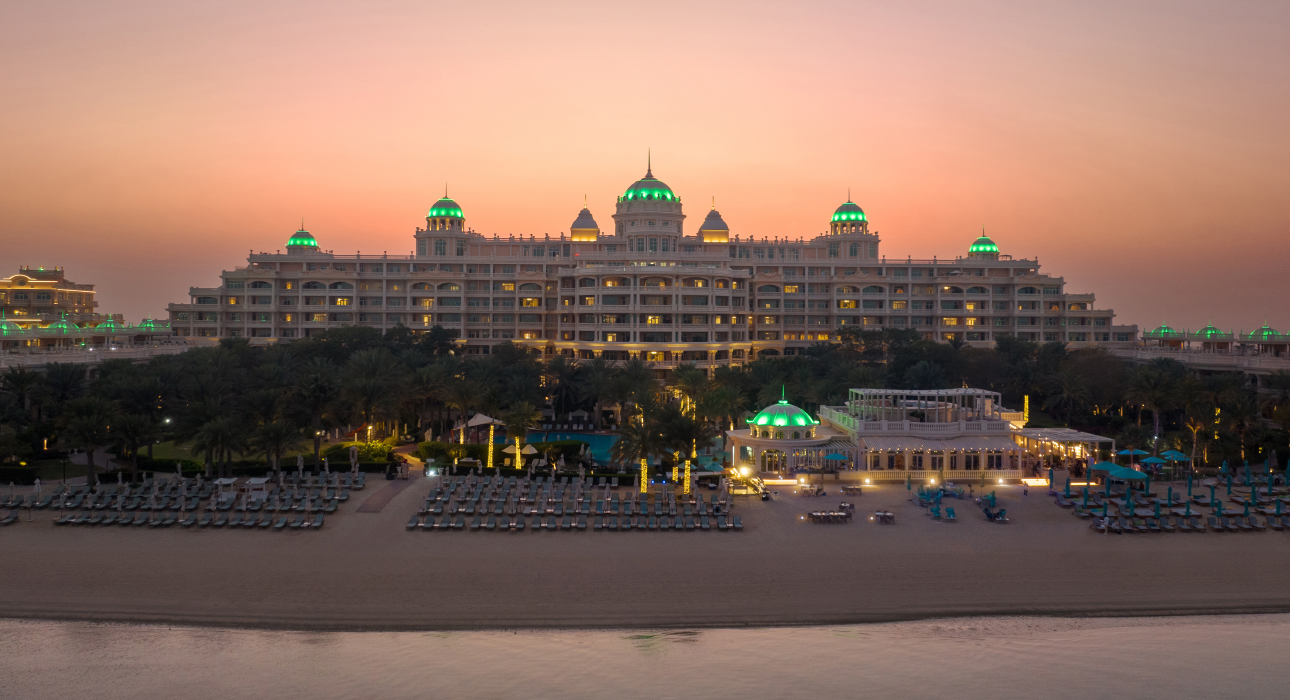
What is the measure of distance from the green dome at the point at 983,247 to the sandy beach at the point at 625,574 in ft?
273

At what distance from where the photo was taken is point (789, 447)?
4491 centimetres

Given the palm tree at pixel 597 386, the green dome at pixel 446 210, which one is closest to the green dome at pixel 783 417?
the palm tree at pixel 597 386

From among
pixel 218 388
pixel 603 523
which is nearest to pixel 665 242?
pixel 218 388

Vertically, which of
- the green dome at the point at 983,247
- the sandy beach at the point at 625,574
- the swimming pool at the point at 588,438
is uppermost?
the green dome at the point at 983,247

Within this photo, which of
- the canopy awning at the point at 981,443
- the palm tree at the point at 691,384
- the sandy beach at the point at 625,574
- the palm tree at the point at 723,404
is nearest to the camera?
the sandy beach at the point at 625,574

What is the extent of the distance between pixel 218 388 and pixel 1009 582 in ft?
155

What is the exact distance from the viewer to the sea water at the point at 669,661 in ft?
73.5

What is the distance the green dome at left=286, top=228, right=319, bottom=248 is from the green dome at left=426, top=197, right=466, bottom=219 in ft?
54.0

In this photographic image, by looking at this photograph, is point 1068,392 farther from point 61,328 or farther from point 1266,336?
point 61,328

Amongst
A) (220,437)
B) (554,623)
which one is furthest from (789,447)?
(220,437)

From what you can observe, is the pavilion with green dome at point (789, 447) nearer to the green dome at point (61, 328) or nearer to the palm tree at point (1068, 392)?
the palm tree at point (1068, 392)

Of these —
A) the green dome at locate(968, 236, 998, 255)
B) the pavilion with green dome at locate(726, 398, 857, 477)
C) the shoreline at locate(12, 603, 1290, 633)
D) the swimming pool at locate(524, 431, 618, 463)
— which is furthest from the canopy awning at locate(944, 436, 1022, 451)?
the green dome at locate(968, 236, 998, 255)

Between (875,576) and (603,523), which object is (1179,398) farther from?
(603,523)

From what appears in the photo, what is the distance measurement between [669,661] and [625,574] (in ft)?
19.6
